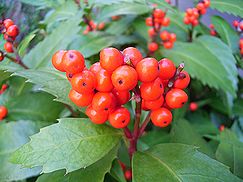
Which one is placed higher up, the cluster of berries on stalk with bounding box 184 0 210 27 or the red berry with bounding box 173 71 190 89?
the red berry with bounding box 173 71 190 89

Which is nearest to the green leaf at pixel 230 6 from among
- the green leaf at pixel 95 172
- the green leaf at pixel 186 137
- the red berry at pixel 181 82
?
the green leaf at pixel 186 137

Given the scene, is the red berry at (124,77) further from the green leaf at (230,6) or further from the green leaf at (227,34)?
the green leaf at (227,34)

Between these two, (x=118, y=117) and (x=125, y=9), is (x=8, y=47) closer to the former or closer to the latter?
(x=118, y=117)

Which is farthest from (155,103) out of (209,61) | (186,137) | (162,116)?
(209,61)

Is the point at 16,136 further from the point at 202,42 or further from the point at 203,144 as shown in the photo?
the point at 202,42

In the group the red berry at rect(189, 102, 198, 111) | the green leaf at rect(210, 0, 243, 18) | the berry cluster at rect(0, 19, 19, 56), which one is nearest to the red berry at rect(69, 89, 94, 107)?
the berry cluster at rect(0, 19, 19, 56)

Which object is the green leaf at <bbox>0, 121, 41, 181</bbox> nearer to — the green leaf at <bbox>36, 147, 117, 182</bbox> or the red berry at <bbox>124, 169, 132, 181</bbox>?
the green leaf at <bbox>36, 147, 117, 182</bbox>

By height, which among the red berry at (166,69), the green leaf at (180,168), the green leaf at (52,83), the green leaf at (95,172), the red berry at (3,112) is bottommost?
the red berry at (3,112)

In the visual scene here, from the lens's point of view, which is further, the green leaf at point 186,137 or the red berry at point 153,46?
the red berry at point 153,46
